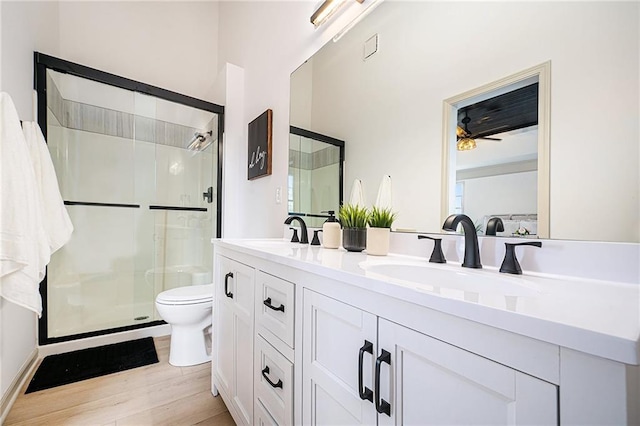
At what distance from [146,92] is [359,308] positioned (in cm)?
254

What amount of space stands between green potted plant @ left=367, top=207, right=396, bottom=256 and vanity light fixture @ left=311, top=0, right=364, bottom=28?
1.07 meters

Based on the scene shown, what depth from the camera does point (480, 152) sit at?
0.96 meters

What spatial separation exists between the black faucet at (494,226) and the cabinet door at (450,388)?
54 cm

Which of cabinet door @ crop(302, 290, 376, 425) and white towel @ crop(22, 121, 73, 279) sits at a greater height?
white towel @ crop(22, 121, 73, 279)

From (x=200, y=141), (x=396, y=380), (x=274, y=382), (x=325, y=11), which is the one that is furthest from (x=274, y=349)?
(x=200, y=141)

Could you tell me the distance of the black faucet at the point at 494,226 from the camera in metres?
0.88

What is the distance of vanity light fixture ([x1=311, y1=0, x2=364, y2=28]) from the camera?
1.43 m

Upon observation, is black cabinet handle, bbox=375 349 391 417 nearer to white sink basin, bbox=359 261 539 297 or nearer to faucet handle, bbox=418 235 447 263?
white sink basin, bbox=359 261 539 297

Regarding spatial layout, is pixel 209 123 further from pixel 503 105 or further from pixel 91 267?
pixel 503 105

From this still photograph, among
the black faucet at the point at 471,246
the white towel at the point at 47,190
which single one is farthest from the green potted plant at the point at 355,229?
the white towel at the point at 47,190

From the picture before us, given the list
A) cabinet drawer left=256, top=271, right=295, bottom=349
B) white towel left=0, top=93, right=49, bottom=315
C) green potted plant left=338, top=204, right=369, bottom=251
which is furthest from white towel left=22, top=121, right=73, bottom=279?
green potted plant left=338, top=204, right=369, bottom=251

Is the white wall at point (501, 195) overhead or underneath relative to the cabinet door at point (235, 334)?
overhead

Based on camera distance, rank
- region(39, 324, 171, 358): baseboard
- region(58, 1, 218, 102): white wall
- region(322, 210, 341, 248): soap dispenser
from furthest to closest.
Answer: region(58, 1, 218, 102): white wall, region(39, 324, 171, 358): baseboard, region(322, 210, 341, 248): soap dispenser

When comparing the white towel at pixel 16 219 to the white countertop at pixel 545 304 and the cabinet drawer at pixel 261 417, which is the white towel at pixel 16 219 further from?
the white countertop at pixel 545 304
